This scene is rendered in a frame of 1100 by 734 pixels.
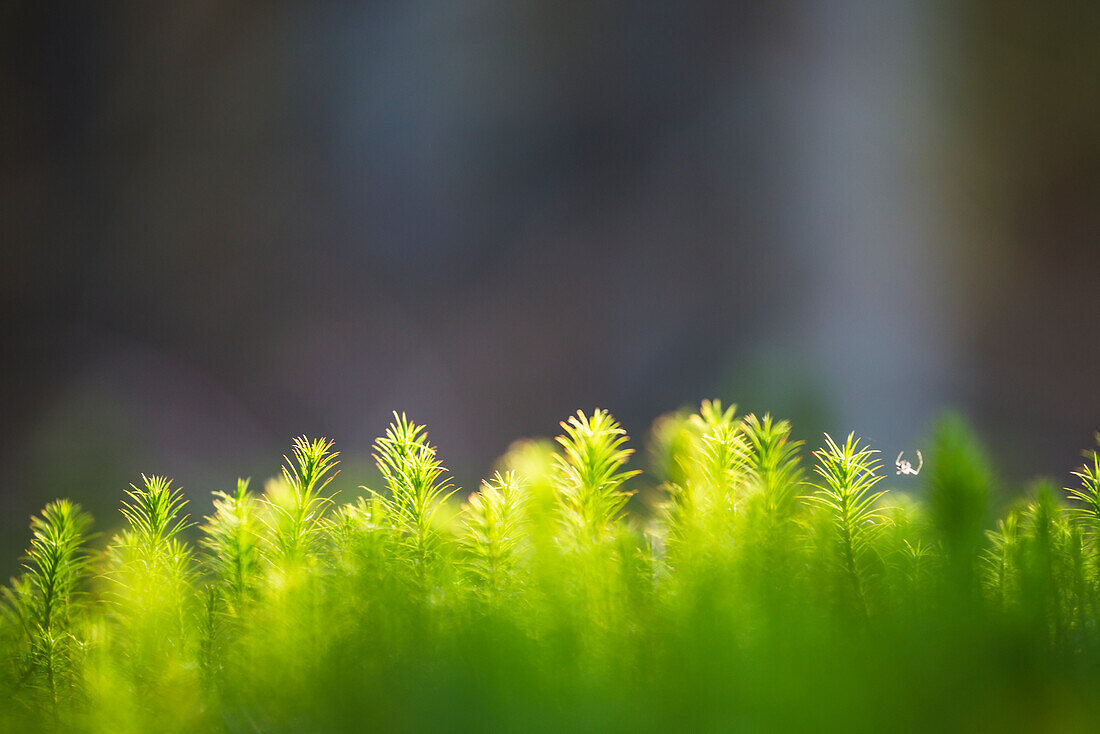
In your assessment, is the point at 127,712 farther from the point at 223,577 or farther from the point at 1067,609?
the point at 1067,609

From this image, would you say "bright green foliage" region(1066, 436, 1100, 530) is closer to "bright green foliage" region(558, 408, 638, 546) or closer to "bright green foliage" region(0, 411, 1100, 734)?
"bright green foliage" region(0, 411, 1100, 734)

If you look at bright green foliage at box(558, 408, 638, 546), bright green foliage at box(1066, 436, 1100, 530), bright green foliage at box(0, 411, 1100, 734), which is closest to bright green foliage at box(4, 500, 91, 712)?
bright green foliage at box(0, 411, 1100, 734)

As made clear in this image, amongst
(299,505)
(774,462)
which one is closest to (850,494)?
(774,462)

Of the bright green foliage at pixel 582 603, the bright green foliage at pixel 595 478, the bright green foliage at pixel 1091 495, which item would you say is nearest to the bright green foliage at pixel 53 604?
the bright green foliage at pixel 582 603

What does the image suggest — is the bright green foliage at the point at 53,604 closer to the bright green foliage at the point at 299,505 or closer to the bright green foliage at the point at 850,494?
the bright green foliage at the point at 299,505

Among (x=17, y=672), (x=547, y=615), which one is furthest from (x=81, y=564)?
(x=547, y=615)

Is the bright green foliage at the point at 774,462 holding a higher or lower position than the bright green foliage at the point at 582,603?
higher

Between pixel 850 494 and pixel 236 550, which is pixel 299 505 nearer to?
pixel 236 550
